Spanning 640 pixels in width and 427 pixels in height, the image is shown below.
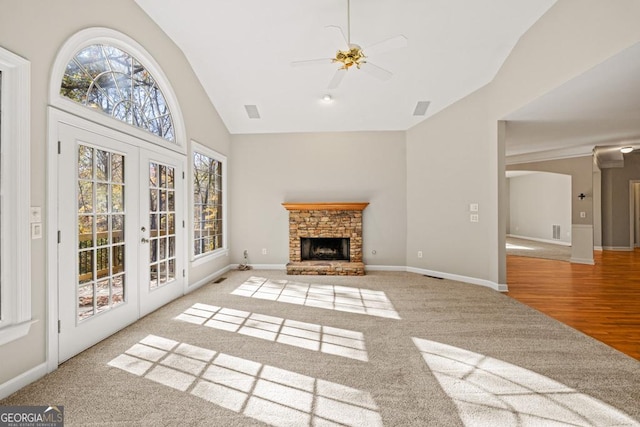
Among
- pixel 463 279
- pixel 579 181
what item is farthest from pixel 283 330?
pixel 579 181

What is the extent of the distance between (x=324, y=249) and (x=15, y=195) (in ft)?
15.9

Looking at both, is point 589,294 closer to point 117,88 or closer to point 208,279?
point 208,279

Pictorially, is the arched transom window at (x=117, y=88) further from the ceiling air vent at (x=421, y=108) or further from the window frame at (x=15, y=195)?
the ceiling air vent at (x=421, y=108)

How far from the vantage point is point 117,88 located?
3.08 meters

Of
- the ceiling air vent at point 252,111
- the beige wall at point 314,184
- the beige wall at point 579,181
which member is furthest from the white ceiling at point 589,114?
the ceiling air vent at point 252,111

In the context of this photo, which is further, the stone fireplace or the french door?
the stone fireplace

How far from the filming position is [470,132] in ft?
16.0

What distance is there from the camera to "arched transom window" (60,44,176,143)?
8.63 ft

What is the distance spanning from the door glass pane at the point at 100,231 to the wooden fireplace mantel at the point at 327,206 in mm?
3203

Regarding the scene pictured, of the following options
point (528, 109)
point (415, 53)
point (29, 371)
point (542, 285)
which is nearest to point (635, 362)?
point (542, 285)

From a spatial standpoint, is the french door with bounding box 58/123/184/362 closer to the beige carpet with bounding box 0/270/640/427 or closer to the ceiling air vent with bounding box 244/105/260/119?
the beige carpet with bounding box 0/270/640/427

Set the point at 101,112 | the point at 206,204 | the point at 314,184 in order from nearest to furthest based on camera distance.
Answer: the point at 101,112 → the point at 206,204 → the point at 314,184

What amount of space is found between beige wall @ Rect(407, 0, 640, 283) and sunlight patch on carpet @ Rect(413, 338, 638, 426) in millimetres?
2609

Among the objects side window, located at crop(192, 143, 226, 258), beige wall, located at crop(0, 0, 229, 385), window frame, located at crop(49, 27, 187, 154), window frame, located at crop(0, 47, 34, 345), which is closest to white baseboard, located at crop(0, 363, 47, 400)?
beige wall, located at crop(0, 0, 229, 385)
